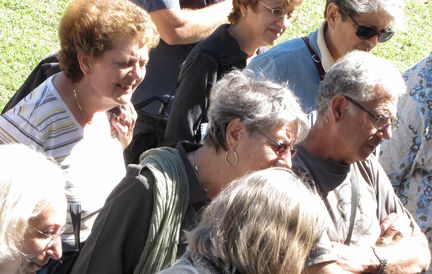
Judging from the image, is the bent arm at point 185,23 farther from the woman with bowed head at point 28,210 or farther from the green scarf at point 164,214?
the woman with bowed head at point 28,210

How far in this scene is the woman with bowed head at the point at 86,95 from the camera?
3936 mm

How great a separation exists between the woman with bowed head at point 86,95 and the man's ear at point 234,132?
2.04 ft

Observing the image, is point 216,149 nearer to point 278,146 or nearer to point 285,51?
point 278,146

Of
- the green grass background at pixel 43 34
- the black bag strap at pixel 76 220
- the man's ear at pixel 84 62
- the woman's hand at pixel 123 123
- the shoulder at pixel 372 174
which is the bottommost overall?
the green grass background at pixel 43 34

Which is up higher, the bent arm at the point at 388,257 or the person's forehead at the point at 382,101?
the person's forehead at the point at 382,101

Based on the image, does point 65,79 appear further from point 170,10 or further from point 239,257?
point 239,257

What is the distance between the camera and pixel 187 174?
362 centimetres

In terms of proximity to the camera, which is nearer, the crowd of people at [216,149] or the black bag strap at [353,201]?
the crowd of people at [216,149]

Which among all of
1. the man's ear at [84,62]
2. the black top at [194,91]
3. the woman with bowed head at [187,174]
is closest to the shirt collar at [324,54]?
the black top at [194,91]

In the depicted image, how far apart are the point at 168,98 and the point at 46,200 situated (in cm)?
208

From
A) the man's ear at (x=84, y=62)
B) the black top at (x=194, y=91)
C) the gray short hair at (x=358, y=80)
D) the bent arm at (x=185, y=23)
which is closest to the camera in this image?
the gray short hair at (x=358, y=80)

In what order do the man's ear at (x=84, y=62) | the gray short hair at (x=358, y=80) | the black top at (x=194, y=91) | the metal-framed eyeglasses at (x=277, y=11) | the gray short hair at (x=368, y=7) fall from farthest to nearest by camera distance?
1. the metal-framed eyeglasses at (x=277, y=11)
2. the gray short hair at (x=368, y=7)
3. the black top at (x=194, y=91)
4. the man's ear at (x=84, y=62)
5. the gray short hair at (x=358, y=80)

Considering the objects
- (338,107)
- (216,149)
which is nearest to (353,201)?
(338,107)

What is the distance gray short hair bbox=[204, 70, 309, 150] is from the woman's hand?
67 cm
